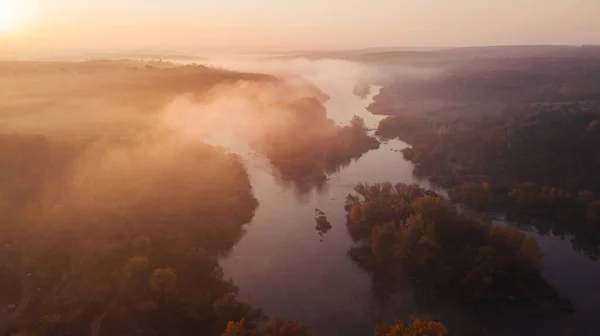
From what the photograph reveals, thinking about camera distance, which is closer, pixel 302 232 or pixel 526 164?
pixel 302 232

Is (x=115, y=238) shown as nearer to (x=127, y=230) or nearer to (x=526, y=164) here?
(x=127, y=230)

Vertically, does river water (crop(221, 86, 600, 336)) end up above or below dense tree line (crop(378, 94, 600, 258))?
below

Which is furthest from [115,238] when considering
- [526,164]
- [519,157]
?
[519,157]

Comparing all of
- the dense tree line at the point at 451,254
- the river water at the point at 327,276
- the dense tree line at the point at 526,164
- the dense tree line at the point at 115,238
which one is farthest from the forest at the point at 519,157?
the dense tree line at the point at 115,238

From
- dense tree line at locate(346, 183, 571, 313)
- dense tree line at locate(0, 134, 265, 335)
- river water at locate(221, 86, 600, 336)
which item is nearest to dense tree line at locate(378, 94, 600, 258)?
river water at locate(221, 86, 600, 336)

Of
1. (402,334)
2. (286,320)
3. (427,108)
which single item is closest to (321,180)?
(286,320)

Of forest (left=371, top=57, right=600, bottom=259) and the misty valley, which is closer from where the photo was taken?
the misty valley

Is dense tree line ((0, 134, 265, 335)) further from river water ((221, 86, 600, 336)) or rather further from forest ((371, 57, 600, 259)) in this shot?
forest ((371, 57, 600, 259))

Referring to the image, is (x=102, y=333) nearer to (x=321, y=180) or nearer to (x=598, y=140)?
(x=321, y=180)
